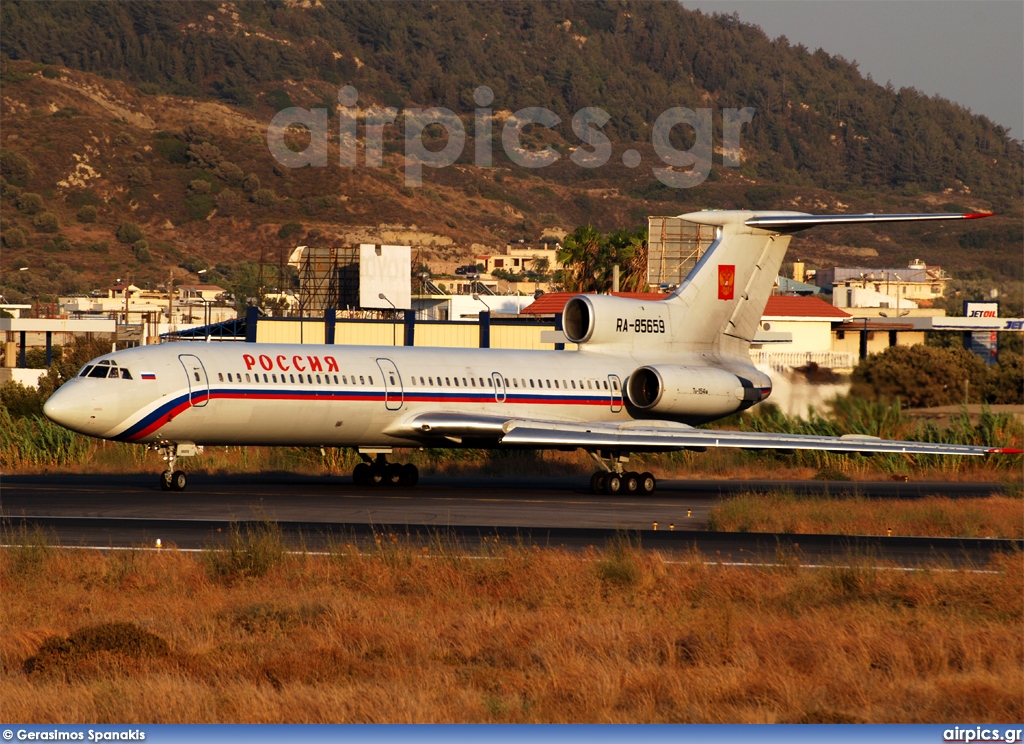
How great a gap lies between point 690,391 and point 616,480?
127 inches

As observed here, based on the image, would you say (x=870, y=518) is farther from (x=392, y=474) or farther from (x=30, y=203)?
(x=30, y=203)

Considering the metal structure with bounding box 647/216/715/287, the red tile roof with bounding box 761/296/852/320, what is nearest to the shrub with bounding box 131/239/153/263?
the metal structure with bounding box 647/216/715/287

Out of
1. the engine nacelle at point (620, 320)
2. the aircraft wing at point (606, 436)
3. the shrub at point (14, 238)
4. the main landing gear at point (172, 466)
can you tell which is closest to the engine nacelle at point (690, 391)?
the engine nacelle at point (620, 320)

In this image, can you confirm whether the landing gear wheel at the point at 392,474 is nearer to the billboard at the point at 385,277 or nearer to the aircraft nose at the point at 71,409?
the aircraft nose at the point at 71,409

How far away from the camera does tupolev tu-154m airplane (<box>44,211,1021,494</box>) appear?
29.1 m

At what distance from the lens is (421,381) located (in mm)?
32625

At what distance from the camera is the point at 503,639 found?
13.2 m

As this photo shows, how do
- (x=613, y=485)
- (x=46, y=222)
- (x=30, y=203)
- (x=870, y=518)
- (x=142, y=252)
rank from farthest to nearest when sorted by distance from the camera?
(x=30, y=203) → (x=46, y=222) → (x=142, y=252) → (x=613, y=485) → (x=870, y=518)

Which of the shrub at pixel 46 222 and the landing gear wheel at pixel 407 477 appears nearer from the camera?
the landing gear wheel at pixel 407 477

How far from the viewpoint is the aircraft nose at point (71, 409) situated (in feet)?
91.3

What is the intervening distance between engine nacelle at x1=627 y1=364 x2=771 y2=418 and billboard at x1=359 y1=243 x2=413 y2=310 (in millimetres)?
40320

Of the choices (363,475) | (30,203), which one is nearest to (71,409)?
(363,475)

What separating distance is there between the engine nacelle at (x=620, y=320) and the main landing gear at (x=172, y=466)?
11268 millimetres

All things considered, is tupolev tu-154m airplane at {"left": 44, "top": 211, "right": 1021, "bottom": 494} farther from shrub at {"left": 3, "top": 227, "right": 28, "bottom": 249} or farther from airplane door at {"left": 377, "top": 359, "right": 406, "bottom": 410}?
shrub at {"left": 3, "top": 227, "right": 28, "bottom": 249}
